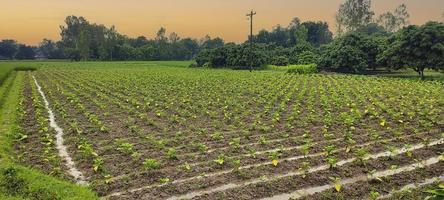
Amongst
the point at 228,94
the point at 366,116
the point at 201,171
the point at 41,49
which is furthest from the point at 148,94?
the point at 41,49

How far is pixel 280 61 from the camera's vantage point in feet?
217

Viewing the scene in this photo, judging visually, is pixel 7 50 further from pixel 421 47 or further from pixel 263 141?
pixel 263 141

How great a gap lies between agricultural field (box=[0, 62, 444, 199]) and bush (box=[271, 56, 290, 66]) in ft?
150

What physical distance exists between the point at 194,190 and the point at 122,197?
4.62ft

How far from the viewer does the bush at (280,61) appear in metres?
65.6

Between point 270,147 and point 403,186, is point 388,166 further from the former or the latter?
point 270,147

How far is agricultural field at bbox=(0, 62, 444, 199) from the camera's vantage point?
8281mm

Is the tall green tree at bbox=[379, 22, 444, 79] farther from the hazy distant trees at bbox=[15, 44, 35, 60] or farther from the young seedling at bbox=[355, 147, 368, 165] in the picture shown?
the hazy distant trees at bbox=[15, 44, 35, 60]

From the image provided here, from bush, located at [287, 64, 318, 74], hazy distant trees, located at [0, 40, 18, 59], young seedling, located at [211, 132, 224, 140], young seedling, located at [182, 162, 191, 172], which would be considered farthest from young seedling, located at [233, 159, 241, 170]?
hazy distant trees, located at [0, 40, 18, 59]

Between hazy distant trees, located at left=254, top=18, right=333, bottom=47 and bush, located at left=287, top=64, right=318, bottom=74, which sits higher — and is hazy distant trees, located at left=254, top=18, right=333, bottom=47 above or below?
above

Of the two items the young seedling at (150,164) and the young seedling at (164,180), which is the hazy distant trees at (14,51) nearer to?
the young seedling at (150,164)

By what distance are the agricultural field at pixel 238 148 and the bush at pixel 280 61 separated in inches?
1803

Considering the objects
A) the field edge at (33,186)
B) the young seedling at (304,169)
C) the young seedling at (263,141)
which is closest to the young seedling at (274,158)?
the young seedling at (304,169)

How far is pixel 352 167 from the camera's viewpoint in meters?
9.37
